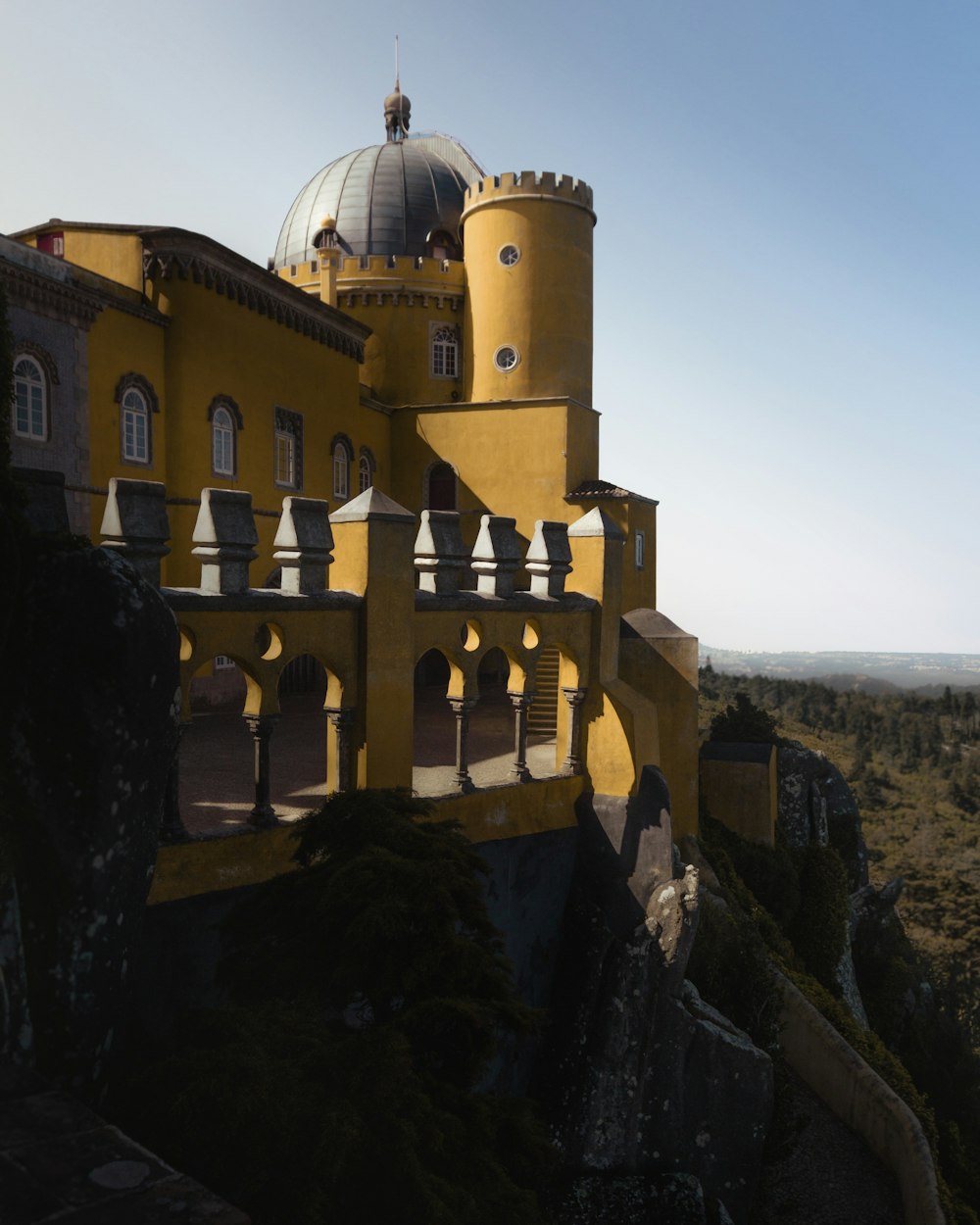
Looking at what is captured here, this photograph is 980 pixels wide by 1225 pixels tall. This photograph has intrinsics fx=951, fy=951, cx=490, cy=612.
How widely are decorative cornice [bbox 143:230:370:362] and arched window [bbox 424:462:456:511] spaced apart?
4.64 m

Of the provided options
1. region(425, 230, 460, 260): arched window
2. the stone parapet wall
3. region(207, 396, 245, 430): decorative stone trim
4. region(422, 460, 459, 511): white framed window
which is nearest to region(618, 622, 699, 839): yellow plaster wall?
the stone parapet wall

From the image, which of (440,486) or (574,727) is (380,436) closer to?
(440,486)

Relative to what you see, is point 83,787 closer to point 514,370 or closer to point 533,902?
point 533,902

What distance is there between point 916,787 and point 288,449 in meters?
62.3

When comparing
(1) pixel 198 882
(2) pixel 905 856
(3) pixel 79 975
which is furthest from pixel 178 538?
(2) pixel 905 856

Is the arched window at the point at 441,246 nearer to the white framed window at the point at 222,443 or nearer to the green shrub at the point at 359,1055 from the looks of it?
the white framed window at the point at 222,443

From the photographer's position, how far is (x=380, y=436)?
27.2m

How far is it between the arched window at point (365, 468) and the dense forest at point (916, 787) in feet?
50.8

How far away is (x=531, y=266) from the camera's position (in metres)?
27.1

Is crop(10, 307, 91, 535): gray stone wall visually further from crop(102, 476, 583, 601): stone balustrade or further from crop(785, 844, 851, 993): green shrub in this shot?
crop(785, 844, 851, 993): green shrub

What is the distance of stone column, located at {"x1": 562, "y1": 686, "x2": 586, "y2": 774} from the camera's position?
13383mm

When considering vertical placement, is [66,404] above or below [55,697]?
above

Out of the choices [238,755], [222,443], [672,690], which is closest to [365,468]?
[222,443]

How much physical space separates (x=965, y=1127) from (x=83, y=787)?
22938 mm
